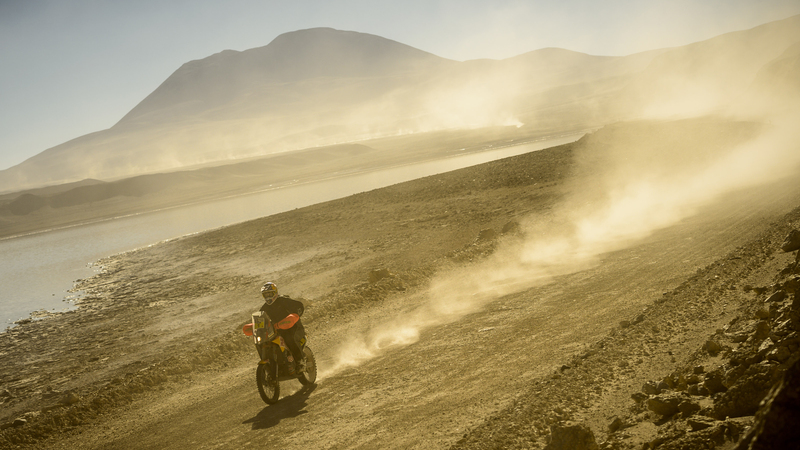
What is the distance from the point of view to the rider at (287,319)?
7.82 m

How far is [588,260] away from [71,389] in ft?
38.1

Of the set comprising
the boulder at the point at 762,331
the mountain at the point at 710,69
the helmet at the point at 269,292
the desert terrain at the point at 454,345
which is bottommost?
the desert terrain at the point at 454,345

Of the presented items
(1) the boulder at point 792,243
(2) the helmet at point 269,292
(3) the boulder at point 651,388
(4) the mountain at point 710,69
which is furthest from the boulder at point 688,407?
(4) the mountain at point 710,69

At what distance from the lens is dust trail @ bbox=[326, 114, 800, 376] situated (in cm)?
1056

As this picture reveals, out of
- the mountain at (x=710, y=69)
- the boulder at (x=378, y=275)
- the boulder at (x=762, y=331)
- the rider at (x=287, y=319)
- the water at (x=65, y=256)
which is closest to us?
the boulder at (x=762, y=331)

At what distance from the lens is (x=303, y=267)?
19.5 m

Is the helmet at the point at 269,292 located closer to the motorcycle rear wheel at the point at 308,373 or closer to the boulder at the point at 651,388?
the motorcycle rear wheel at the point at 308,373

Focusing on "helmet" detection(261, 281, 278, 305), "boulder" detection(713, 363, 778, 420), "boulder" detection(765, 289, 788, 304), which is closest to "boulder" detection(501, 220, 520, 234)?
"helmet" detection(261, 281, 278, 305)

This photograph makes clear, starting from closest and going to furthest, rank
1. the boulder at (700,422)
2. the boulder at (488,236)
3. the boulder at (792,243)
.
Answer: the boulder at (700,422)
the boulder at (792,243)
the boulder at (488,236)

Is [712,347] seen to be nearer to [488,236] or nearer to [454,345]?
[454,345]

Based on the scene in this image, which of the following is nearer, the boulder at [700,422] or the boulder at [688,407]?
the boulder at [700,422]

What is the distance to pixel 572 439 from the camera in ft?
14.3

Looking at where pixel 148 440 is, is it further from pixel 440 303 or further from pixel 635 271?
pixel 635 271

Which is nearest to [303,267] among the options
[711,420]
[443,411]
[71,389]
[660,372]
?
[71,389]
